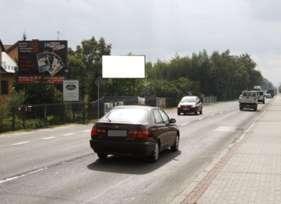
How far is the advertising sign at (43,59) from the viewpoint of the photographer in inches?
1665

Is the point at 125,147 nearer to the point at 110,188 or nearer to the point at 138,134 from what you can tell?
the point at 138,134

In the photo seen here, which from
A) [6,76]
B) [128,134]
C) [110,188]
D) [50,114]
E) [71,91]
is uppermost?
[6,76]

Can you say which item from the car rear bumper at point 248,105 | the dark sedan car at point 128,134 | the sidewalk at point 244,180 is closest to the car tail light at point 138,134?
the dark sedan car at point 128,134

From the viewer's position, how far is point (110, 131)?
1476 cm

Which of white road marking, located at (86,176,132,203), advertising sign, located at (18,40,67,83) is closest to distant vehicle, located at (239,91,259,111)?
advertising sign, located at (18,40,67,83)

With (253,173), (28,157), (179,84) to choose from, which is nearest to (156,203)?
(253,173)

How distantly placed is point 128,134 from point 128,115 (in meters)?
0.82

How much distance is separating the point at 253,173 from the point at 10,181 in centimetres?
502

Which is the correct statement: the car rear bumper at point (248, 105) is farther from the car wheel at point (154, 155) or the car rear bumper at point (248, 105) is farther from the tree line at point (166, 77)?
the car wheel at point (154, 155)

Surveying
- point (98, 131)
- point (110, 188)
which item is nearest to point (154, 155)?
point (98, 131)

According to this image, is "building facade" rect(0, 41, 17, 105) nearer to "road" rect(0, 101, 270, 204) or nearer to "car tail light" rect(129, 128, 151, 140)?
"road" rect(0, 101, 270, 204)

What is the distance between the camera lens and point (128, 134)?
14656 mm

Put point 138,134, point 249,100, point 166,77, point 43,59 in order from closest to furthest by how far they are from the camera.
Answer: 1. point 138,134
2. point 43,59
3. point 249,100
4. point 166,77

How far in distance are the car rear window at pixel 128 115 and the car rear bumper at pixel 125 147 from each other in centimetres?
60
